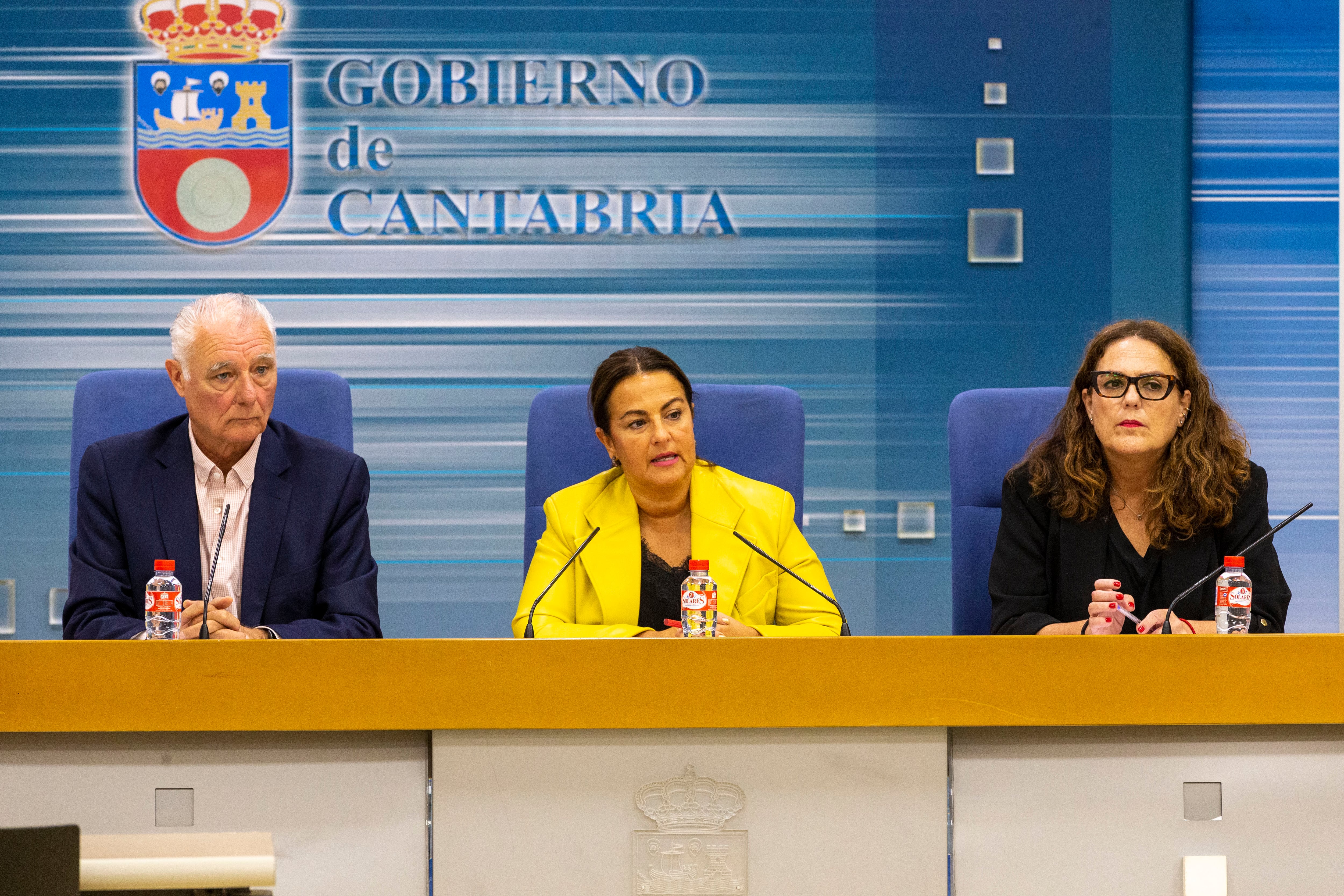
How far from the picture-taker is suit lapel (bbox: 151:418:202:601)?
1.93 metres

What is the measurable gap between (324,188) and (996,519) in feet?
6.80

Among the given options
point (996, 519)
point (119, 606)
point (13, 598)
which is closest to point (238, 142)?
point (13, 598)

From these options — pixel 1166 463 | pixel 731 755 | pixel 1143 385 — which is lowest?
pixel 731 755

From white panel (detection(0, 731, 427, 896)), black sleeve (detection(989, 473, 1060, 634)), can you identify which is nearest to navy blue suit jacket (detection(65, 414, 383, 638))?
white panel (detection(0, 731, 427, 896))

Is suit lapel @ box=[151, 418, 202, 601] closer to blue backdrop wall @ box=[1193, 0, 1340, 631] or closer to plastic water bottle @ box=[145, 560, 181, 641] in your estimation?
plastic water bottle @ box=[145, 560, 181, 641]

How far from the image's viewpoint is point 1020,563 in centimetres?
199

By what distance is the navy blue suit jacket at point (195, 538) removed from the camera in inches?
75.6

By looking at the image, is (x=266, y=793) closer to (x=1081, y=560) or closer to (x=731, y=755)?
(x=731, y=755)

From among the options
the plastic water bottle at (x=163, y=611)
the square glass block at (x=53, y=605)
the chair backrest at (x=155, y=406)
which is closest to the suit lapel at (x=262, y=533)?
the chair backrest at (x=155, y=406)

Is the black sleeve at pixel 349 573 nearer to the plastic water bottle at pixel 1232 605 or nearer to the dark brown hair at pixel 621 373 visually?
the dark brown hair at pixel 621 373

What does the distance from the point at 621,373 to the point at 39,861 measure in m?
1.36

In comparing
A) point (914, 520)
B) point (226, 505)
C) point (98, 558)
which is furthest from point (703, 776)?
point (914, 520)

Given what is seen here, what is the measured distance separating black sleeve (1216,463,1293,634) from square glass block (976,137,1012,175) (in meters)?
1.44

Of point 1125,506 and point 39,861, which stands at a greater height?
point 1125,506
